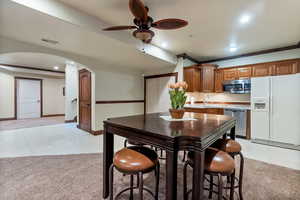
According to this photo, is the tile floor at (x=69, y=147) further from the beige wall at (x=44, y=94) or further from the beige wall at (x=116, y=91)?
the beige wall at (x=44, y=94)

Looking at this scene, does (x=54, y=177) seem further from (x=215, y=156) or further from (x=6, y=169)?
(x=215, y=156)

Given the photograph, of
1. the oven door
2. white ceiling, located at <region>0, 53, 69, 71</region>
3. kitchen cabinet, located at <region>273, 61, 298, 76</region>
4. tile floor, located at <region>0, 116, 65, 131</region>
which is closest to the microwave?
the oven door

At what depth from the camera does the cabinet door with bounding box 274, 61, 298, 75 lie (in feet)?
12.3

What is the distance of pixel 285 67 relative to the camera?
12.6 ft

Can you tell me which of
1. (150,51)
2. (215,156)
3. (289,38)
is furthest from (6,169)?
(289,38)

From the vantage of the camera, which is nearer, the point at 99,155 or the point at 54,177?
the point at 54,177

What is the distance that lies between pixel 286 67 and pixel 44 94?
33.7 ft

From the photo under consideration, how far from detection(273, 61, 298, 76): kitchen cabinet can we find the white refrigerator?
55 cm

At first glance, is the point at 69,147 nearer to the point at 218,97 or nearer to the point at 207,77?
the point at 207,77

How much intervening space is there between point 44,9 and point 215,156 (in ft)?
8.87

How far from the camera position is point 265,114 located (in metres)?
3.69

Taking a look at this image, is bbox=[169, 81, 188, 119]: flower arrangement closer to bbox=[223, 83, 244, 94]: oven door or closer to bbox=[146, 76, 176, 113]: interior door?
bbox=[146, 76, 176, 113]: interior door

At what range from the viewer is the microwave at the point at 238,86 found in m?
4.31

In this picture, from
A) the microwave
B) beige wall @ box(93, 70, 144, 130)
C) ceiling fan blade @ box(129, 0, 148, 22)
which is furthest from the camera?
beige wall @ box(93, 70, 144, 130)
